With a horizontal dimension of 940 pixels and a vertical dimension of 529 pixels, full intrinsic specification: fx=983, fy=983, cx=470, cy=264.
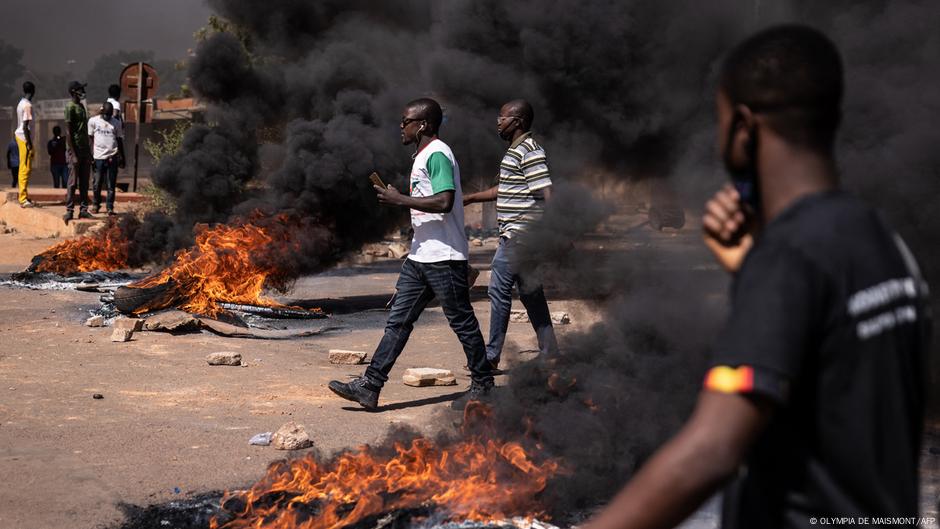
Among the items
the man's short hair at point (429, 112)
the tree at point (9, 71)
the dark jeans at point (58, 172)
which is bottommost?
the dark jeans at point (58, 172)

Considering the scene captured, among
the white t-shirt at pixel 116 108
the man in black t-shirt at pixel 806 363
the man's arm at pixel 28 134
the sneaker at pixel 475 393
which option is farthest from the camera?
the man's arm at pixel 28 134

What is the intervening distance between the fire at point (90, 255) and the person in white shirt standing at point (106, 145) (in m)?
3.83

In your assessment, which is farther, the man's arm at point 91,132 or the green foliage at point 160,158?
the man's arm at point 91,132

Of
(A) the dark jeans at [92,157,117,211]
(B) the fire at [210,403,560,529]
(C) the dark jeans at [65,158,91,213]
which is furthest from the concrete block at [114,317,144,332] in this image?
(C) the dark jeans at [65,158,91,213]

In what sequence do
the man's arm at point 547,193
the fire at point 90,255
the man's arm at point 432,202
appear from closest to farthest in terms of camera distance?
the man's arm at point 432,202, the man's arm at point 547,193, the fire at point 90,255

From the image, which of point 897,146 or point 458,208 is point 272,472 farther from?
point 897,146

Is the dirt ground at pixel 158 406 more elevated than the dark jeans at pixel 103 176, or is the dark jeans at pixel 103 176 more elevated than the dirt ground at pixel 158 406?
the dark jeans at pixel 103 176

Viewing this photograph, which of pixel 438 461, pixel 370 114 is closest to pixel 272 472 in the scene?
pixel 438 461

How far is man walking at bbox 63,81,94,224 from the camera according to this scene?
52.9 ft

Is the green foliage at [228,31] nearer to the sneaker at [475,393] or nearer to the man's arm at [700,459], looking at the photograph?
the sneaker at [475,393]

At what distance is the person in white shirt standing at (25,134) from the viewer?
56.3 feet

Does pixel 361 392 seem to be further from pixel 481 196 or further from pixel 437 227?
pixel 481 196

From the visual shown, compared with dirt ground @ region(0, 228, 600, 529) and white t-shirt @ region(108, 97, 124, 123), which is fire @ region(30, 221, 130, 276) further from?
white t-shirt @ region(108, 97, 124, 123)

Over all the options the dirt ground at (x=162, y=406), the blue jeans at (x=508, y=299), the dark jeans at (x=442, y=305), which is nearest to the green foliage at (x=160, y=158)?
the dirt ground at (x=162, y=406)
